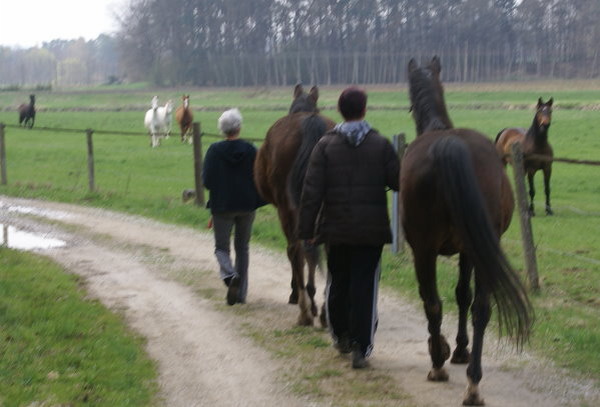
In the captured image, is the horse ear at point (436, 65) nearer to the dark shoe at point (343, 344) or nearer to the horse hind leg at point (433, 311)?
the horse hind leg at point (433, 311)

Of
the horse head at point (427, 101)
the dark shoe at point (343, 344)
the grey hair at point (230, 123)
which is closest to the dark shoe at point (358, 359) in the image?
the dark shoe at point (343, 344)

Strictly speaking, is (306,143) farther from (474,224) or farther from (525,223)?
(525,223)

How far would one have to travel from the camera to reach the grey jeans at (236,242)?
8531 millimetres

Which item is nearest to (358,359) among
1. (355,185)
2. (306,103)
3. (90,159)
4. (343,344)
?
(343,344)

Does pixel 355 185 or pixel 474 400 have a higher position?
pixel 355 185

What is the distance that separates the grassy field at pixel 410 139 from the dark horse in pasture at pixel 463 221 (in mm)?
1008

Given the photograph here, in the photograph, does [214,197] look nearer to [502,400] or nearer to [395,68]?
[502,400]

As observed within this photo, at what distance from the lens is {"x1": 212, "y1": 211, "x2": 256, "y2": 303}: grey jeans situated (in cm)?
853

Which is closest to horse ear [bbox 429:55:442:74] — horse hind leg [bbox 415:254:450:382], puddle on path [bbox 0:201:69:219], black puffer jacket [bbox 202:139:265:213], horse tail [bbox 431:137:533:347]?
horse tail [bbox 431:137:533:347]

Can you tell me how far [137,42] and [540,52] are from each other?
41309 millimetres

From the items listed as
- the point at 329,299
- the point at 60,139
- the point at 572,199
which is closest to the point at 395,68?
the point at 60,139

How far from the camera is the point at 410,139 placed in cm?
3016

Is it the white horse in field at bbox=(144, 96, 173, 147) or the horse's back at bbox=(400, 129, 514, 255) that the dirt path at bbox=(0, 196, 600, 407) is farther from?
the white horse in field at bbox=(144, 96, 173, 147)

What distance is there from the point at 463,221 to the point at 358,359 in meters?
1.35
